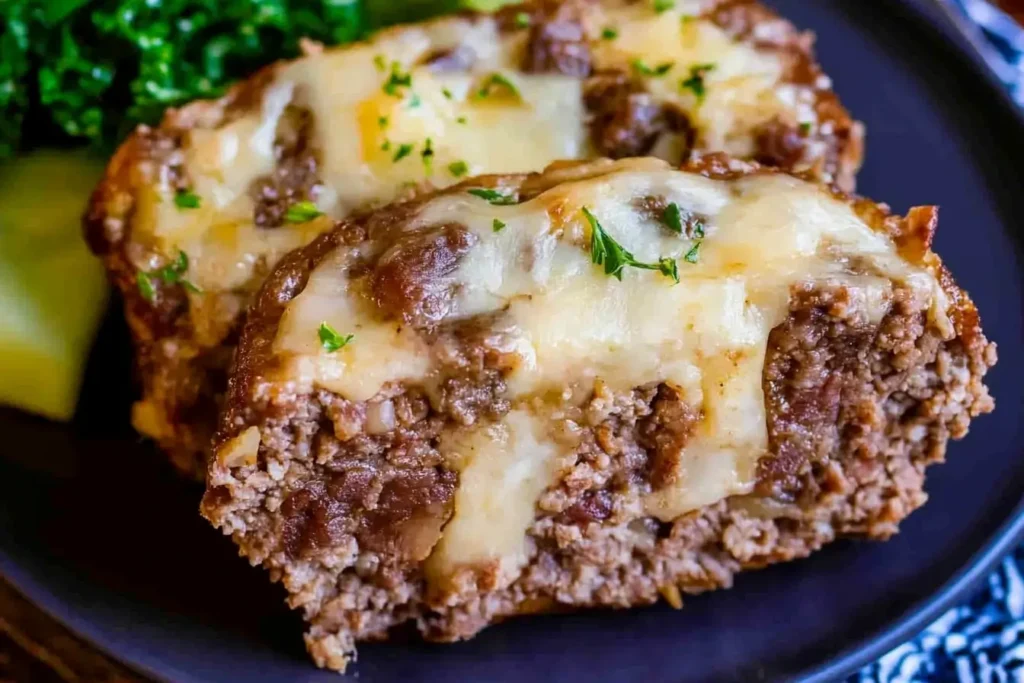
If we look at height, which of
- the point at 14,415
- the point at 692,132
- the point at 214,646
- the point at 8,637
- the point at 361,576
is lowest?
the point at 8,637

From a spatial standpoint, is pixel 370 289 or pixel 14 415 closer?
pixel 370 289

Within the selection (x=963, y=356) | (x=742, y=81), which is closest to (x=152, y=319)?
(x=742, y=81)

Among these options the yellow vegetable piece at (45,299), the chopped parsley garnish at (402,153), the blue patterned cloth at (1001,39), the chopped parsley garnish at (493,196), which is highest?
the blue patterned cloth at (1001,39)

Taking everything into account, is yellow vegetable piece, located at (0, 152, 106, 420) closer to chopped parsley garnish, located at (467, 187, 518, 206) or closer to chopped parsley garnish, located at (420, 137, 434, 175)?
chopped parsley garnish, located at (420, 137, 434, 175)

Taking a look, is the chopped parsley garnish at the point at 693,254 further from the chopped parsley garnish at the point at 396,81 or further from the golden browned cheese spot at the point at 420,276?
the chopped parsley garnish at the point at 396,81

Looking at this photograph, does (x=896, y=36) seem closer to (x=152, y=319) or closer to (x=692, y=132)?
(x=692, y=132)

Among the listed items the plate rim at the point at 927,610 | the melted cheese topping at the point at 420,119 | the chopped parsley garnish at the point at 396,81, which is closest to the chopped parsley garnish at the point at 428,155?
the melted cheese topping at the point at 420,119

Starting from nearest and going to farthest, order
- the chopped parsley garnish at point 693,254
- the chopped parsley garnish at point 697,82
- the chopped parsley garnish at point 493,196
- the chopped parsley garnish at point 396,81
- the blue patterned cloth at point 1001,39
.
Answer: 1. the chopped parsley garnish at point 693,254
2. the chopped parsley garnish at point 493,196
3. the chopped parsley garnish at point 396,81
4. the chopped parsley garnish at point 697,82
5. the blue patterned cloth at point 1001,39

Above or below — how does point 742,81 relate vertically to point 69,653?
above
